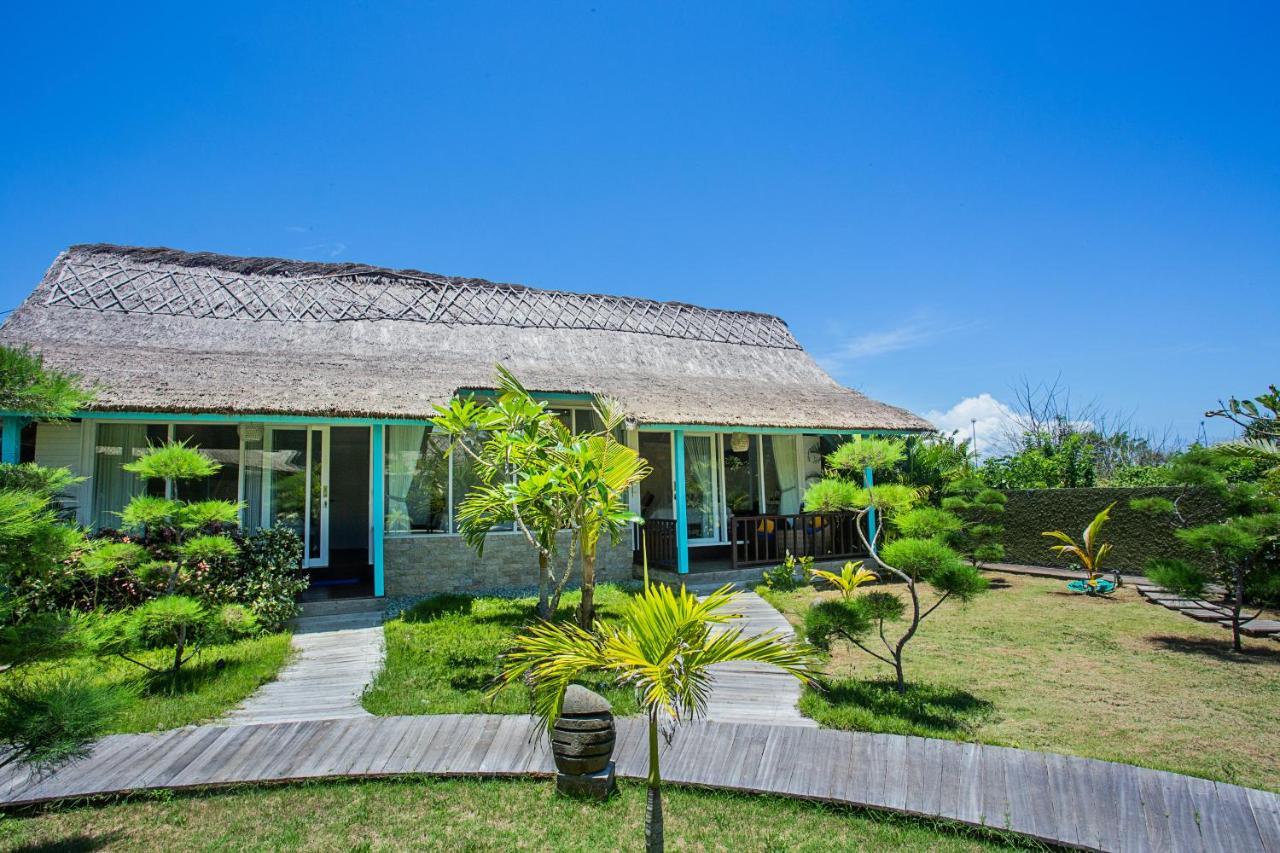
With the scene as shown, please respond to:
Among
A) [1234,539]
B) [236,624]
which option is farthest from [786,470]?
[236,624]

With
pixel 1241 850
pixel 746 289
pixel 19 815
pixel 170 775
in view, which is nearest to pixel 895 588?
pixel 1241 850

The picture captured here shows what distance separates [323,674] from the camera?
6594 mm

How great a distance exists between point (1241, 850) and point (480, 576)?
9.22 meters

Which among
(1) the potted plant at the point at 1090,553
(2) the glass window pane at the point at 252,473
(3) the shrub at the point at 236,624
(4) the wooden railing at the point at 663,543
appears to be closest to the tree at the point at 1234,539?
(1) the potted plant at the point at 1090,553

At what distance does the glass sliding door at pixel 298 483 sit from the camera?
32.7 feet

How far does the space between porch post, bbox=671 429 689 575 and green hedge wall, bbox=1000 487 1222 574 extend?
280 inches

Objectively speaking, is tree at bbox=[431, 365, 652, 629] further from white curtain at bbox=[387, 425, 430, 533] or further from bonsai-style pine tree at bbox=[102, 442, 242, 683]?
white curtain at bbox=[387, 425, 430, 533]

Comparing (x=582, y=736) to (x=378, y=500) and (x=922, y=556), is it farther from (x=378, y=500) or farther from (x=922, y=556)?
(x=378, y=500)

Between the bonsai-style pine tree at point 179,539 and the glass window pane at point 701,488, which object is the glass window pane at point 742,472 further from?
the bonsai-style pine tree at point 179,539

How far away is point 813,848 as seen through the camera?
139 inches

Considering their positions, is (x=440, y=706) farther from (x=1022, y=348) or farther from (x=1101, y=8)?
(x=1022, y=348)

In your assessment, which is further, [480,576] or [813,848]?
[480,576]

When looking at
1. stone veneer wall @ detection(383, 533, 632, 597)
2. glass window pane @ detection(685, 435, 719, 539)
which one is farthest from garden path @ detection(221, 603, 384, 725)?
glass window pane @ detection(685, 435, 719, 539)

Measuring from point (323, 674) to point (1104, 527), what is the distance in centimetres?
1239
